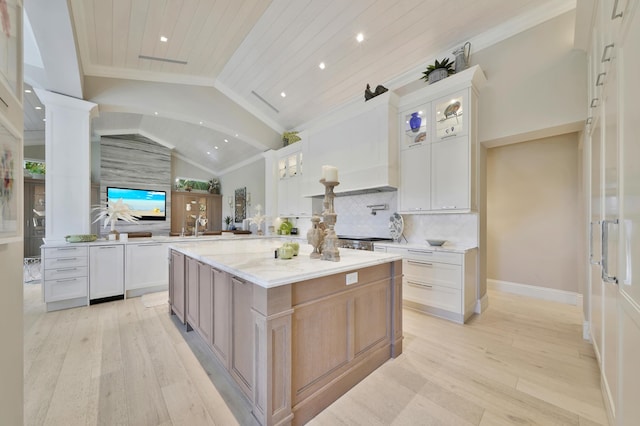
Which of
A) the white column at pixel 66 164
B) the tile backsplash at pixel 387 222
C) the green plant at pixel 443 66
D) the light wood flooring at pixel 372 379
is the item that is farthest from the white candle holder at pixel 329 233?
the white column at pixel 66 164

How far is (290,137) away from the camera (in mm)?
5230

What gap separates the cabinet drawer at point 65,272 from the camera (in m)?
3.08

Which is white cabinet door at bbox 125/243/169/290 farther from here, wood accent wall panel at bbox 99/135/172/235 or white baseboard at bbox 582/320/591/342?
white baseboard at bbox 582/320/591/342

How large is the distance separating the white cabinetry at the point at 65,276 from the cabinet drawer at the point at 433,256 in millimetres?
4273

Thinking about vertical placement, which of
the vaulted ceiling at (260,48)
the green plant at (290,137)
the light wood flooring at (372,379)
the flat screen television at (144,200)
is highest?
the vaulted ceiling at (260,48)

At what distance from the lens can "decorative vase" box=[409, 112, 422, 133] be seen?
10.6 ft

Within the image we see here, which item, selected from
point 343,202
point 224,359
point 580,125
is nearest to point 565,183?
point 580,125

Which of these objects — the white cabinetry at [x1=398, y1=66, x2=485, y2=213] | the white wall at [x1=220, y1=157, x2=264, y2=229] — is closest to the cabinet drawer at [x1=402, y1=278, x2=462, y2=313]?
the white cabinetry at [x1=398, y1=66, x2=485, y2=213]

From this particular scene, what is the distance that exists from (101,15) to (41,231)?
6148 mm

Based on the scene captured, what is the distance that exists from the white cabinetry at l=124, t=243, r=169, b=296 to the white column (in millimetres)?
656

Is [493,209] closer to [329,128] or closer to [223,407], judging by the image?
[329,128]

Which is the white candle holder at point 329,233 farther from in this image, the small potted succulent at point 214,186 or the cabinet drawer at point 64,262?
the small potted succulent at point 214,186

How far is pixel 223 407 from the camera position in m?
1.50

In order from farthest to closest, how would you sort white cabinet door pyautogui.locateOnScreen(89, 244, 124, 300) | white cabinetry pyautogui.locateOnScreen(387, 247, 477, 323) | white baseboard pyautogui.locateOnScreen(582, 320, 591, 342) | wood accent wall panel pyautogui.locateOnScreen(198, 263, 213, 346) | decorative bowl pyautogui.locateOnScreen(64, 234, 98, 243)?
white cabinet door pyautogui.locateOnScreen(89, 244, 124, 300), decorative bowl pyautogui.locateOnScreen(64, 234, 98, 243), white cabinetry pyautogui.locateOnScreen(387, 247, 477, 323), white baseboard pyautogui.locateOnScreen(582, 320, 591, 342), wood accent wall panel pyautogui.locateOnScreen(198, 263, 213, 346)
